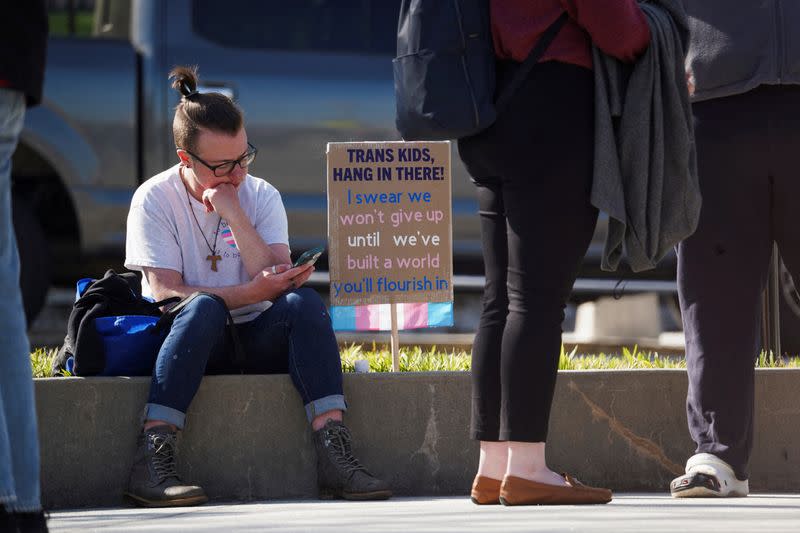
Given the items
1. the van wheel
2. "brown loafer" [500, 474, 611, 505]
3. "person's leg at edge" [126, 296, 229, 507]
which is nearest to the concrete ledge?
"person's leg at edge" [126, 296, 229, 507]

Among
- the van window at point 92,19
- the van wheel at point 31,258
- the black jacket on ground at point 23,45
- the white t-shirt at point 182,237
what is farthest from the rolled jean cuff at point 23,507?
the van window at point 92,19

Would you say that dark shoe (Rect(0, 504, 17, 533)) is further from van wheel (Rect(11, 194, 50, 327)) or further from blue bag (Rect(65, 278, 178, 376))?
van wheel (Rect(11, 194, 50, 327))

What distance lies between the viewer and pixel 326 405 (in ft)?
14.6

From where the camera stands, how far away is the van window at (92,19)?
24.8 feet

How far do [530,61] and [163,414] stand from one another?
146cm

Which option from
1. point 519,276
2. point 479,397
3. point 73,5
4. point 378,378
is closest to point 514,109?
point 519,276

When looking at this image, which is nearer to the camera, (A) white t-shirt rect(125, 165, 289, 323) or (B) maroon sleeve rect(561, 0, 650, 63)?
(B) maroon sleeve rect(561, 0, 650, 63)

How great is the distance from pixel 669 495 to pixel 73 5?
14.9ft

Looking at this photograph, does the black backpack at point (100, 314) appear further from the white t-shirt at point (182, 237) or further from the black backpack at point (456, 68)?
the black backpack at point (456, 68)

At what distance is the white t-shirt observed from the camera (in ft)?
15.3

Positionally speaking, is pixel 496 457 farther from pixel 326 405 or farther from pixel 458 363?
pixel 458 363

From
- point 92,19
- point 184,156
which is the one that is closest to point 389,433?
point 184,156

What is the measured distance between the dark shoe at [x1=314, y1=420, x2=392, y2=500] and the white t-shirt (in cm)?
49

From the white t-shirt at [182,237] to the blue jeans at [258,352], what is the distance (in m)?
0.13
